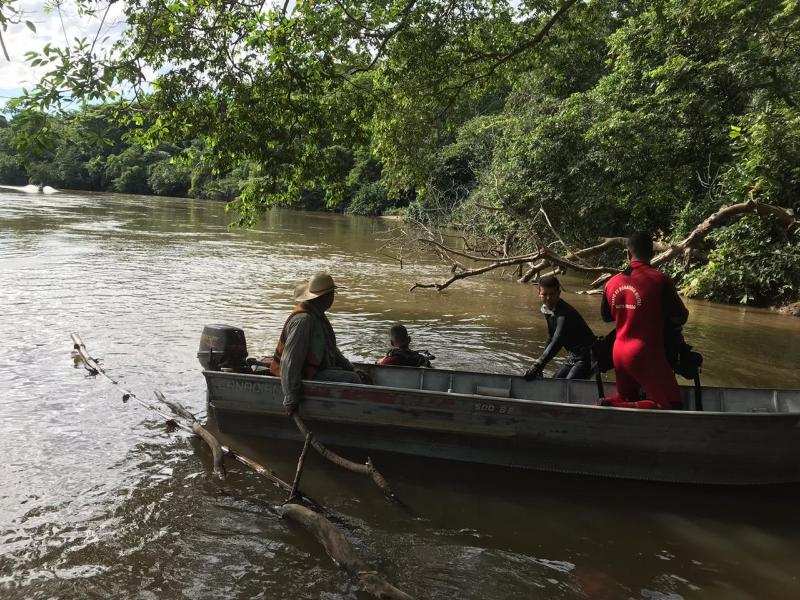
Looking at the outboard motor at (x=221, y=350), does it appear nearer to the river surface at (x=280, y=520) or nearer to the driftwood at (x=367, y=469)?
the river surface at (x=280, y=520)

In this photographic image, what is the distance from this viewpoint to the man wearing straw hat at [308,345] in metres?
5.41

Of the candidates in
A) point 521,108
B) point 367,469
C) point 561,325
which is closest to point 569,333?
point 561,325

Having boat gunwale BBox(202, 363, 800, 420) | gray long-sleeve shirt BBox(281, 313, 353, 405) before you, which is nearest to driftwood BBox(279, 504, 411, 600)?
gray long-sleeve shirt BBox(281, 313, 353, 405)

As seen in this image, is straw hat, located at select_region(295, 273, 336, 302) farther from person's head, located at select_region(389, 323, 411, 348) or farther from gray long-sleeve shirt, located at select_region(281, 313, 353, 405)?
person's head, located at select_region(389, 323, 411, 348)

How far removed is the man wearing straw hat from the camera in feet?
17.8

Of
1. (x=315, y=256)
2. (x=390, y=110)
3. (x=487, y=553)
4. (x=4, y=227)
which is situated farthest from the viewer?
(x=4, y=227)

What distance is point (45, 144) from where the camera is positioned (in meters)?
4.92

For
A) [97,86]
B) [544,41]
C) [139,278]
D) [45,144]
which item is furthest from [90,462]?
[139,278]

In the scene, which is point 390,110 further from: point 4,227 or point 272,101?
point 4,227

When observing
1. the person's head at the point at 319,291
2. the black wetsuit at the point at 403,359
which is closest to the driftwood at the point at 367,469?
the person's head at the point at 319,291

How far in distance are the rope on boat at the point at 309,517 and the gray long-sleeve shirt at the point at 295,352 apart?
22.8 inches

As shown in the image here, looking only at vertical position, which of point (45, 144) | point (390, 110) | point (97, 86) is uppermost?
point (390, 110)

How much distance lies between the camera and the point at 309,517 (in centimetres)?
432

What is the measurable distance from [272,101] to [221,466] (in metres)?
4.26
